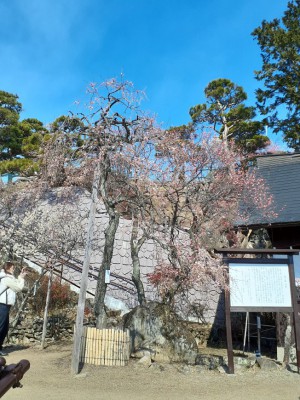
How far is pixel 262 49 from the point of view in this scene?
2222 centimetres

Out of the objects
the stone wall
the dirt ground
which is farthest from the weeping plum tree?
the stone wall

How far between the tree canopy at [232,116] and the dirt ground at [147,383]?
64.2ft

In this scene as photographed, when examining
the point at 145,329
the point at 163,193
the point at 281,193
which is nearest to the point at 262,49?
the point at 281,193

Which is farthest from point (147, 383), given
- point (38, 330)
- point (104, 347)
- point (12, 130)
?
point (12, 130)

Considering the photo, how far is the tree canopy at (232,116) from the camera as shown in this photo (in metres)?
25.3

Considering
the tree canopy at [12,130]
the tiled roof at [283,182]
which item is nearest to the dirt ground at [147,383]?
the tiled roof at [283,182]

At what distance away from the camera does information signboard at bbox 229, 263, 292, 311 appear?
7898 mm

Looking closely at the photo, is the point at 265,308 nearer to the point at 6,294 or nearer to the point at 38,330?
A: the point at 6,294

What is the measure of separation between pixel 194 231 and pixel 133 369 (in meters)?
4.17

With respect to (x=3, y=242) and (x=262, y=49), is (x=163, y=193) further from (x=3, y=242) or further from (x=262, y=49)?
(x=262, y=49)

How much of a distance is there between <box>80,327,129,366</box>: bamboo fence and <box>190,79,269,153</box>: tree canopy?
19.6 meters

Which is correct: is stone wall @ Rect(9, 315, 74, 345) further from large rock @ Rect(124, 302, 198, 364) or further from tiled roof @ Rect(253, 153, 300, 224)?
tiled roof @ Rect(253, 153, 300, 224)

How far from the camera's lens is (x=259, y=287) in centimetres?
802

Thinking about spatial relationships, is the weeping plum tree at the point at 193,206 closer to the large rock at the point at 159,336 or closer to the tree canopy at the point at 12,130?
the large rock at the point at 159,336
